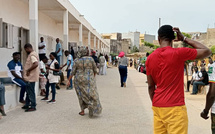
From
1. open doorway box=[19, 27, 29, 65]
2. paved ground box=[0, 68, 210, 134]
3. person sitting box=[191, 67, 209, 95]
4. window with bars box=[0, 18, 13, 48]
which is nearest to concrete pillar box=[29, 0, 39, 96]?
window with bars box=[0, 18, 13, 48]

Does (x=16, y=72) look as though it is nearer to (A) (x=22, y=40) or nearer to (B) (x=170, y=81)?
(B) (x=170, y=81)

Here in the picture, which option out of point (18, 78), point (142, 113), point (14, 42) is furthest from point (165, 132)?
point (14, 42)

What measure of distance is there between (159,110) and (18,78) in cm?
494

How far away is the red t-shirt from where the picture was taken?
8.08 ft

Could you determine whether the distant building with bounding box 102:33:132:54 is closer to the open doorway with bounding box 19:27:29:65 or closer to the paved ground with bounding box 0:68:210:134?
the open doorway with bounding box 19:27:29:65

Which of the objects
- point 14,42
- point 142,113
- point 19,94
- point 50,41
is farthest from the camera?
point 50,41

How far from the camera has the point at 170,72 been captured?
248 cm

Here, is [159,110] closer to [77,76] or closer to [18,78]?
[77,76]

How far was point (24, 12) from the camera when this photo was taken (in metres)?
12.9

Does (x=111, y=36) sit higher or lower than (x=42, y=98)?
higher

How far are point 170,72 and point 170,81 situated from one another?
0.31ft

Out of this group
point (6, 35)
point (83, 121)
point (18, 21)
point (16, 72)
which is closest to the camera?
point (83, 121)

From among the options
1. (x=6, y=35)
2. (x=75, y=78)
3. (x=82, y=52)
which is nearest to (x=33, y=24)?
(x=6, y=35)

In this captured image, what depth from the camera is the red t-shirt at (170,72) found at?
2.46m
